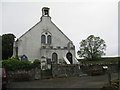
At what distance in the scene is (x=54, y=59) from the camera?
30.4 m

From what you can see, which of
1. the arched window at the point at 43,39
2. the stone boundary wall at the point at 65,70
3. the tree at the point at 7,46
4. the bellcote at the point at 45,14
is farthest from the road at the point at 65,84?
the tree at the point at 7,46

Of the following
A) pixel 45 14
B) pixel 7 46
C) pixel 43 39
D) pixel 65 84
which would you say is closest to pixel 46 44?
pixel 43 39

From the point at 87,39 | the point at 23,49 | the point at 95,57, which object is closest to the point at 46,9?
the point at 23,49

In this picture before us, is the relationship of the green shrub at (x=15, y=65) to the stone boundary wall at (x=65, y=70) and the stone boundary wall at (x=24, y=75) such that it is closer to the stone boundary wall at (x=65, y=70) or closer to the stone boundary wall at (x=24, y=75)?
the stone boundary wall at (x=24, y=75)

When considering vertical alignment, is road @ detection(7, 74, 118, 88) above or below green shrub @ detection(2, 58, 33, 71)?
below

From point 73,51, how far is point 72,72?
922 centimetres

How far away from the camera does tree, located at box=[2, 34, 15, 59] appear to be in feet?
133

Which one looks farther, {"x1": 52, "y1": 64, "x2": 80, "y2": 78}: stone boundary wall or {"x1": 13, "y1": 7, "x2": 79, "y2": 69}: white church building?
{"x1": 13, "y1": 7, "x2": 79, "y2": 69}: white church building

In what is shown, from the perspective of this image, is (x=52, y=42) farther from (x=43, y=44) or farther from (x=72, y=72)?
(x=72, y=72)

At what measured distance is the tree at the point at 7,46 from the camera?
133ft

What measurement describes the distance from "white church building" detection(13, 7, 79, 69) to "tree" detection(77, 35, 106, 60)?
593 cm

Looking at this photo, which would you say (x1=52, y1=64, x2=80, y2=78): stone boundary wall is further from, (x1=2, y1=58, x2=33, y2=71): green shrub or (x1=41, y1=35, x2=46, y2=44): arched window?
(x1=41, y1=35, x2=46, y2=44): arched window

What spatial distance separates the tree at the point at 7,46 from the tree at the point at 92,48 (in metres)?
16.9

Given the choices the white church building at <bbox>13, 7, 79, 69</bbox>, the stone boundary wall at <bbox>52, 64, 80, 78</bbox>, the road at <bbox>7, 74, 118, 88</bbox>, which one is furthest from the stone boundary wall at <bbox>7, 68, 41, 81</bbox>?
the white church building at <bbox>13, 7, 79, 69</bbox>
